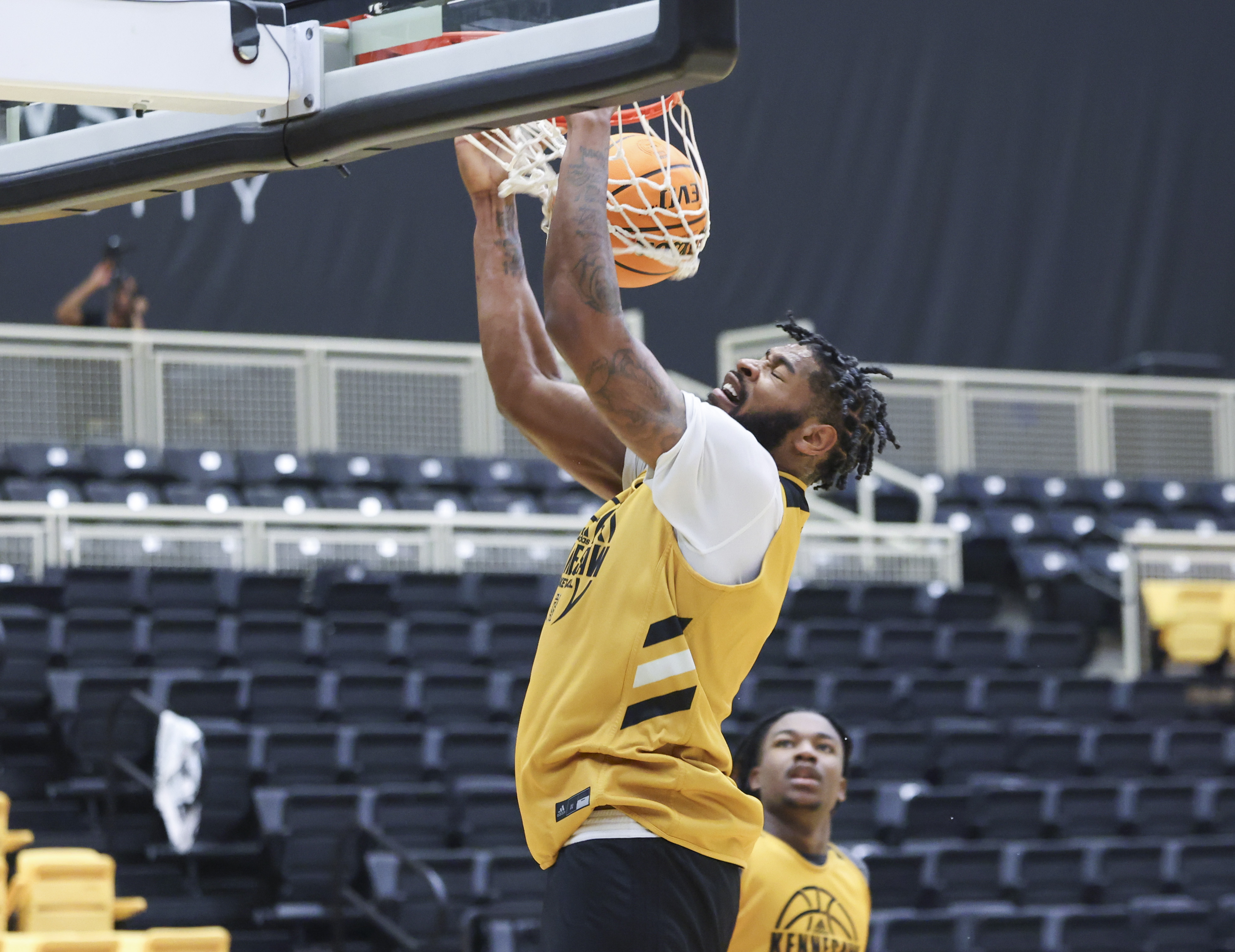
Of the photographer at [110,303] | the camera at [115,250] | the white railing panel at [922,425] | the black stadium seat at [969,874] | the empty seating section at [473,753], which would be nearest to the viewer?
the empty seating section at [473,753]

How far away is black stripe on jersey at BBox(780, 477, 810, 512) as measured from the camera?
9.50 ft

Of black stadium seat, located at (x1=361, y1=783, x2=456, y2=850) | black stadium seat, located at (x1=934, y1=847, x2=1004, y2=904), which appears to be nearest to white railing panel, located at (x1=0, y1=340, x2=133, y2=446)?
black stadium seat, located at (x1=361, y1=783, x2=456, y2=850)

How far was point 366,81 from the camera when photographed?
2.51m

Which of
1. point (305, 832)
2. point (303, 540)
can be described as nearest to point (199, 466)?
point (303, 540)

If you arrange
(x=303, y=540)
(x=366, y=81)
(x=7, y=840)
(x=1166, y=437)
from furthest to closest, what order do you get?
(x=1166, y=437) → (x=303, y=540) → (x=7, y=840) → (x=366, y=81)

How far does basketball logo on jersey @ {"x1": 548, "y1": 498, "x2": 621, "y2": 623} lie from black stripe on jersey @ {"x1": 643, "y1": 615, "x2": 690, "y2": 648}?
0.12m

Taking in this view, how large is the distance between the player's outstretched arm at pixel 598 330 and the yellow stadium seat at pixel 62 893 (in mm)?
4854

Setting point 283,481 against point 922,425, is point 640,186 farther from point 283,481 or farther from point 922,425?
point 922,425

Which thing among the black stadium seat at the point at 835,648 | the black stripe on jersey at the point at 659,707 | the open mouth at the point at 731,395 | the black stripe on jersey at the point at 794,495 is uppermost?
the open mouth at the point at 731,395

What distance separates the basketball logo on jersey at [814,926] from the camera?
434 centimetres

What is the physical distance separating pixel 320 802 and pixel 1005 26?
10079mm

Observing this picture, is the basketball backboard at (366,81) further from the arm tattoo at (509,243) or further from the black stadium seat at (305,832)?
the black stadium seat at (305,832)

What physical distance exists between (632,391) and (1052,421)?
11.6 m

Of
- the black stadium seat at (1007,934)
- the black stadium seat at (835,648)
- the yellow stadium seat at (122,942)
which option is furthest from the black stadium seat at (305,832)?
the black stadium seat at (835,648)
